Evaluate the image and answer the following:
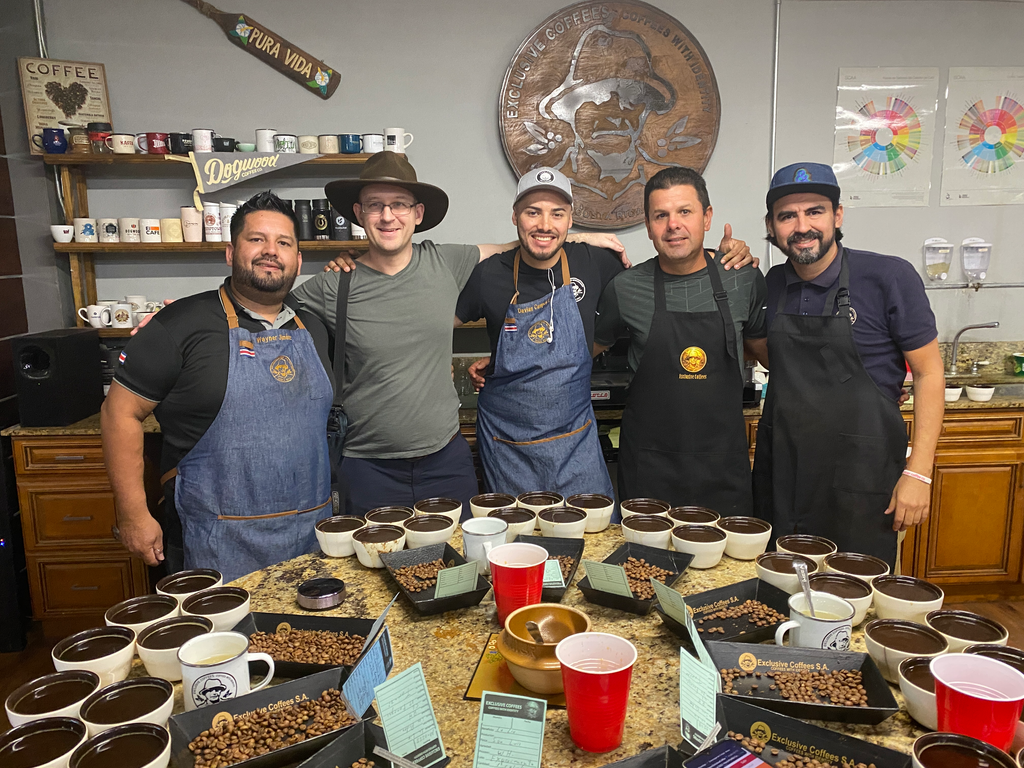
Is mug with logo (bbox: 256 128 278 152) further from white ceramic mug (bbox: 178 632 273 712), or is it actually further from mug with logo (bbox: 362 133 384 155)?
white ceramic mug (bbox: 178 632 273 712)

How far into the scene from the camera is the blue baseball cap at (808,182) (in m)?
2.17

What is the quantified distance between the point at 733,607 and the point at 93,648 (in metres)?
1.18

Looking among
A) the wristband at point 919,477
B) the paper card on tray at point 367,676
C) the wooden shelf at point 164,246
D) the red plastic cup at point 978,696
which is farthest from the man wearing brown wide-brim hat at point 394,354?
the red plastic cup at point 978,696

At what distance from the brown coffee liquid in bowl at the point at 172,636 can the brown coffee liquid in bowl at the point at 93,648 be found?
0.04 m

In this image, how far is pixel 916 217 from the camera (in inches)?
154

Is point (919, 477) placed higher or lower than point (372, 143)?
lower

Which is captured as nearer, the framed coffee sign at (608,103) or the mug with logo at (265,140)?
the mug with logo at (265,140)

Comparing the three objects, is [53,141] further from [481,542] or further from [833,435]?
[833,435]

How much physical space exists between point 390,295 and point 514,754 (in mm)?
1724

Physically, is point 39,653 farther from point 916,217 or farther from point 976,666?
point 916,217

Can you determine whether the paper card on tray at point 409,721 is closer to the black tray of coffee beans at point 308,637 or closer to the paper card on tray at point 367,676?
the paper card on tray at point 367,676

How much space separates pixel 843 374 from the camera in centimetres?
218

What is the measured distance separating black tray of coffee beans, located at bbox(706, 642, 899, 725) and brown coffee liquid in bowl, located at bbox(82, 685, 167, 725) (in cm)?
89

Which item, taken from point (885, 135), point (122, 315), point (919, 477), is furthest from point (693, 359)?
point (122, 315)
